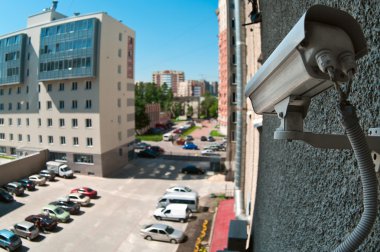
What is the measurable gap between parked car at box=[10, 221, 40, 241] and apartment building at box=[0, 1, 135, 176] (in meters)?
9.31

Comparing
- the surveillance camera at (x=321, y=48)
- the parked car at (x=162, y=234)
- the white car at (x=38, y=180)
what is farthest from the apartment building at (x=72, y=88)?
the surveillance camera at (x=321, y=48)

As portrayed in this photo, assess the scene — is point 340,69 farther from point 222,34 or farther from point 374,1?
point 222,34

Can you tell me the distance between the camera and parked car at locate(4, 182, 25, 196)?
58.1 ft

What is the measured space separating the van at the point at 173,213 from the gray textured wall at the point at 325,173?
11518mm

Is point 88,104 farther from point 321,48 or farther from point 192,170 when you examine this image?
point 321,48

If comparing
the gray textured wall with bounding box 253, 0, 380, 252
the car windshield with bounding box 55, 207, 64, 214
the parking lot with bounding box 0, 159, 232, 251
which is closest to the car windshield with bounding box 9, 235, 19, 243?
the parking lot with bounding box 0, 159, 232, 251

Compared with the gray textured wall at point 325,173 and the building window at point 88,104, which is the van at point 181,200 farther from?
the gray textured wall at point 325,173

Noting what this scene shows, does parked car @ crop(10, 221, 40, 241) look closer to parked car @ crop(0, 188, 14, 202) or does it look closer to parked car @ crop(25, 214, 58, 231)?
parked car @ crop(25, 214, 58, 231)

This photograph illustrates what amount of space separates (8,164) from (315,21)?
75.1ft

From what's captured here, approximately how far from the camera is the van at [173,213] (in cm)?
1436

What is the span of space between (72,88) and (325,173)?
23712 millimetres

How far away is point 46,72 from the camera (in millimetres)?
23438

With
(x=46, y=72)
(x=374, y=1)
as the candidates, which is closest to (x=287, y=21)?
A: (x=374, y=1)

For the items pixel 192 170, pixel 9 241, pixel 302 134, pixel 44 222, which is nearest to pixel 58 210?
pixel 44 222
